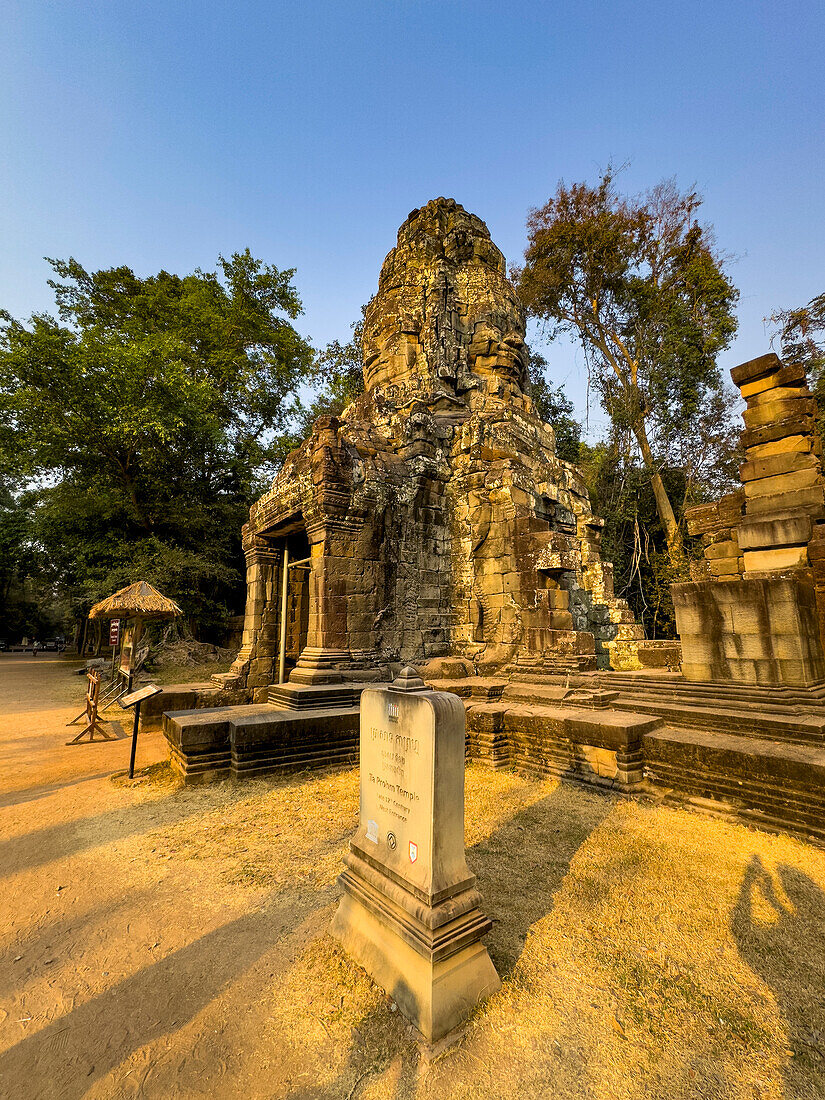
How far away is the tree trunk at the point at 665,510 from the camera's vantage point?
14.0 m

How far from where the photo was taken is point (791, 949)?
2.53 metres

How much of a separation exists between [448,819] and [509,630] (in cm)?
615

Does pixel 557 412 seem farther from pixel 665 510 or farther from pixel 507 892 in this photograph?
pixel 507 892

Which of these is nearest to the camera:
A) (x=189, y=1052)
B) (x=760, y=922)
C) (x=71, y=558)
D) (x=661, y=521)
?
(x=189, y=1052)

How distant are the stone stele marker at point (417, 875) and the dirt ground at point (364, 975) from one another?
129 mm

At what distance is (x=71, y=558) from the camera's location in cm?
1823

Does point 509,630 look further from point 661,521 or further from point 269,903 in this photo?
point 661,521

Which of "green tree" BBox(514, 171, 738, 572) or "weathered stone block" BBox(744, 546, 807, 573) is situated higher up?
"green tree" BBox(514, 171, 738, 572)

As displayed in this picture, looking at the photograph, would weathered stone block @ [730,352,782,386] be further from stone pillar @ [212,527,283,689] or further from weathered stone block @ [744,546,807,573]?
stone pillar @ [212,527,283,689]

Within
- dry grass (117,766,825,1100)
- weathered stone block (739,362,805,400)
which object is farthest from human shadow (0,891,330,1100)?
weathered stone block (739,362,805,400)

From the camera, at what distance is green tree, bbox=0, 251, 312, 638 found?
Result: 15.5m

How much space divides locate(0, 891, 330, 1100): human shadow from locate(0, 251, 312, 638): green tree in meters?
14.6

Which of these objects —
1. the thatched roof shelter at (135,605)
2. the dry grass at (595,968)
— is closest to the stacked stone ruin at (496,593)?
the dry grass at (595,968)

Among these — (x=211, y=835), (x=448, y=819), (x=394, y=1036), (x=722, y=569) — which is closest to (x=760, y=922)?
(x=448, y=819)
